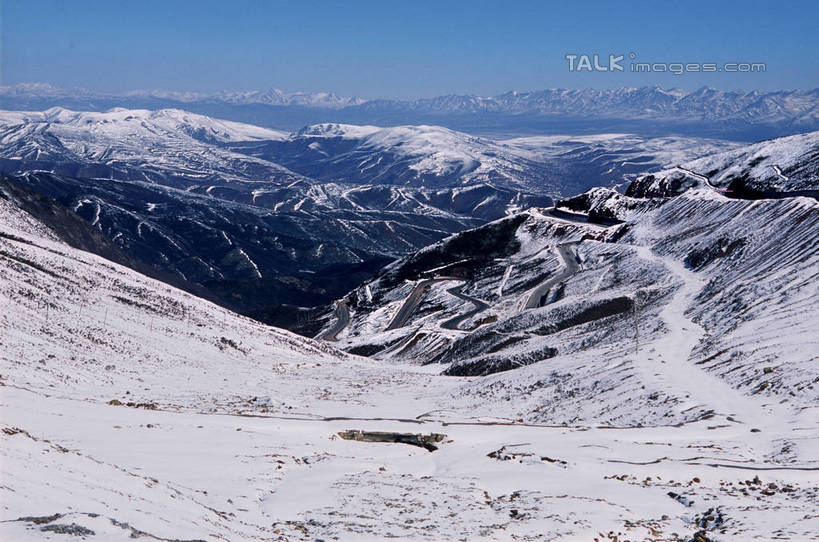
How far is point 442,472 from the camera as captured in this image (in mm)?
24094

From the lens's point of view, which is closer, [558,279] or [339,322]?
[558,279]

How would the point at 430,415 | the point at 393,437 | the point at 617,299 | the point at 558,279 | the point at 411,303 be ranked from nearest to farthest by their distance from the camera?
the point at 393,437
the point at 430,415
the point at 617,299
the point at 558,279
the point at 411,303

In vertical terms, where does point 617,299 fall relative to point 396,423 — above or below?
above

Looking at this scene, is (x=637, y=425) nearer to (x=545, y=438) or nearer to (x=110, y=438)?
(x=545, y=438)

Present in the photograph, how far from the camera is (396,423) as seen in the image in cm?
3188

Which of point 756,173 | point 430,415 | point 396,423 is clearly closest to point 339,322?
point 756,173

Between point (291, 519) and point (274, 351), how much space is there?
46.8 metres

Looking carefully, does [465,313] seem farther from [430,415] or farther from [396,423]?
[396,423]

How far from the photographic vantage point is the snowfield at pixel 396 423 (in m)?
Result: 17.5

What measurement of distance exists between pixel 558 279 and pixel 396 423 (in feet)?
275

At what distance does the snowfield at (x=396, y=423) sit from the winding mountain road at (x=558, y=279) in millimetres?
25443

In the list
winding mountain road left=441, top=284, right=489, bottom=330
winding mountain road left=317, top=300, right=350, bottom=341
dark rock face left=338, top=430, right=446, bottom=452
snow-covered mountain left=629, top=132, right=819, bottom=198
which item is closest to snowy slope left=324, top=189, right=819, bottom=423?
winding mountain road left=441, top=284, right=489, bottom=330

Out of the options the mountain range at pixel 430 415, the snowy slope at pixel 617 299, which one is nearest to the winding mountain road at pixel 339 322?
the snowy slope at pixel 617 299

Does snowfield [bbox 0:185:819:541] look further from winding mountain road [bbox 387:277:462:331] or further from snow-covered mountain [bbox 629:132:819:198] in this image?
snow-covered mountain [bbox 629:132:819:198]
